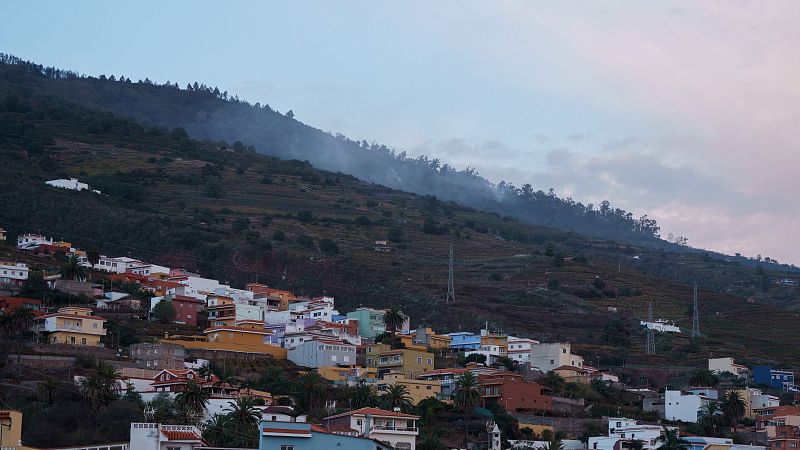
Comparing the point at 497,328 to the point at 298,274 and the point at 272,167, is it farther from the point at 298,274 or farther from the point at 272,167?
the point at 272,167

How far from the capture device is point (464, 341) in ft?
270

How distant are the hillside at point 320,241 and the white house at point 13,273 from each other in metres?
18.1

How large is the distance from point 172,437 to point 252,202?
82053 millimetres

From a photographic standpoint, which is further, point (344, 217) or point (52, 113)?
point (52, 113)

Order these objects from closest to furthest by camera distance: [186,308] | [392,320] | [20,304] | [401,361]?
[20,304], [401,361], [186,308], [392,320]

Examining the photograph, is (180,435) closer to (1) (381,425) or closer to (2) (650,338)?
(1) (381,425)

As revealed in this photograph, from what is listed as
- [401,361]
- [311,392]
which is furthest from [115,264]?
[311,392]

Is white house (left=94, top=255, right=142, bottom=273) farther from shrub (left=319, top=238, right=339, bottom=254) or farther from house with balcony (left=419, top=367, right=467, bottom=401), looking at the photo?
house with balcony (left=419, top=367, right=467, bottom=401)

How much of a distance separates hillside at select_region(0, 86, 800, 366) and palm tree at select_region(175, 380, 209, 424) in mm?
36739

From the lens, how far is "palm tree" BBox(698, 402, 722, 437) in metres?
65.9

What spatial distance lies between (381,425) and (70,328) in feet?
70.4

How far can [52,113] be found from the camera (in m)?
139

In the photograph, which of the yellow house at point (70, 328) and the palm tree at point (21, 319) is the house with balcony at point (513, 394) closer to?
the yellow house at point (70, 328)

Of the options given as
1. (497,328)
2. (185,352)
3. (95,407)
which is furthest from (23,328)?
(497,328)
